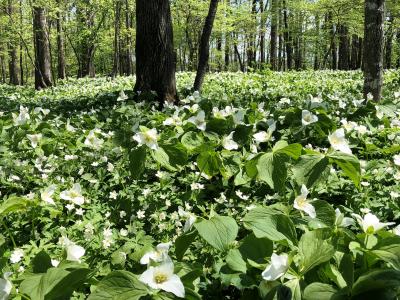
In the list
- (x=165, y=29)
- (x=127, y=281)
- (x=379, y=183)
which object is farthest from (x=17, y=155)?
(x=165, y=29)

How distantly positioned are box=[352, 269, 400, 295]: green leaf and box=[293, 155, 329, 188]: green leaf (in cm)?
67

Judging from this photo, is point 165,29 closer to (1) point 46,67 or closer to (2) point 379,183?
(2) point 379,183

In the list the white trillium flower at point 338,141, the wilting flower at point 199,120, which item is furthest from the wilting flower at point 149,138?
the white trillium flower at point 338,141

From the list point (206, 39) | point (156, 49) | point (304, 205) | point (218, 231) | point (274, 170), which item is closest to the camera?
point (218, 231)

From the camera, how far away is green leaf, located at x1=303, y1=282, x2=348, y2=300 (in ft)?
4.07

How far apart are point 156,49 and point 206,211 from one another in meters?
4.45

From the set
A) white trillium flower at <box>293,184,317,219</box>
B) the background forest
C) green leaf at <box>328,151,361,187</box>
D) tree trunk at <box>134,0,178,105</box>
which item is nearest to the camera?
white trillium flower at <box>293,184,317,219</box>

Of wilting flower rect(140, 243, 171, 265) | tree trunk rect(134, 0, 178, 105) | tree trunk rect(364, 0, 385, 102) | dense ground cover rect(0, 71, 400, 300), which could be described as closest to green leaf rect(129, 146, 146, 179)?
dense ground cover rect(0, 71, 400, 300)

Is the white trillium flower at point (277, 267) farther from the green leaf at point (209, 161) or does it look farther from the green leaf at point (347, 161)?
the green leaf at point (209, 161)

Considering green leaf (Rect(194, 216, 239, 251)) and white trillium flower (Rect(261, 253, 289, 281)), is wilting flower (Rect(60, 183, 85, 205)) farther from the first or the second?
white trillium flower (Rect(261, 253, 289, 281))

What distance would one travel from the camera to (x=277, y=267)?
1.27m

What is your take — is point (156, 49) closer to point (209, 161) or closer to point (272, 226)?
point (209, 161)

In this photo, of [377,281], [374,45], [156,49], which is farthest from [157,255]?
[156,49]

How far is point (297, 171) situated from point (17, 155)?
2.64 meters
